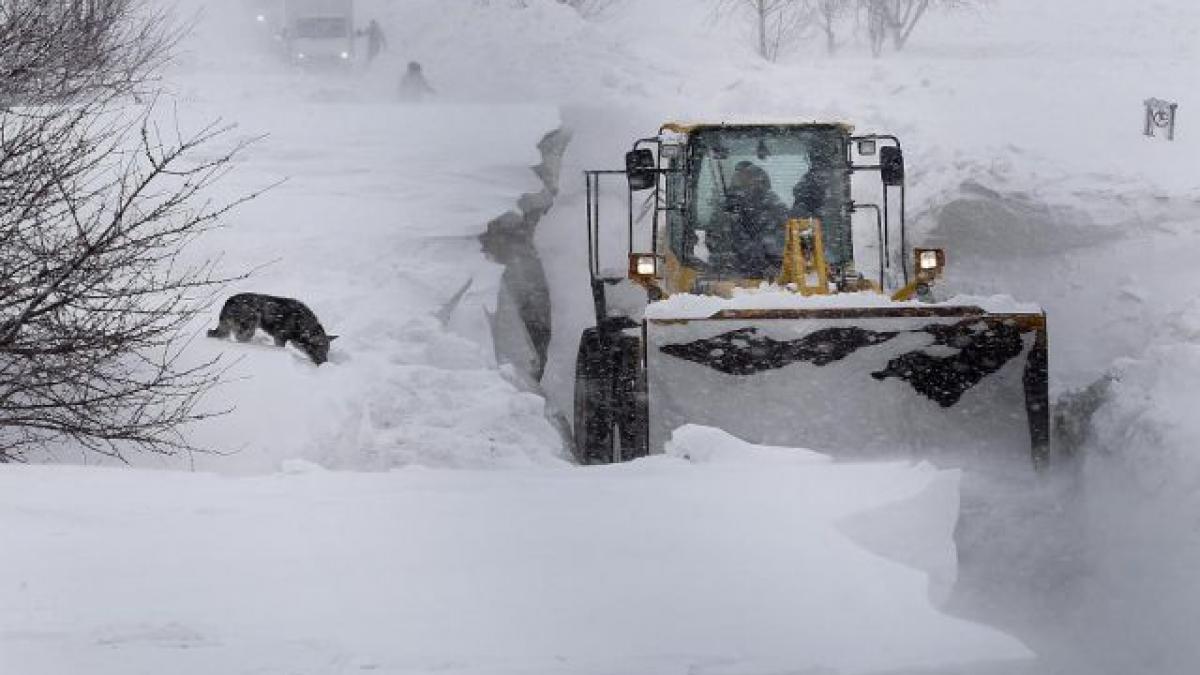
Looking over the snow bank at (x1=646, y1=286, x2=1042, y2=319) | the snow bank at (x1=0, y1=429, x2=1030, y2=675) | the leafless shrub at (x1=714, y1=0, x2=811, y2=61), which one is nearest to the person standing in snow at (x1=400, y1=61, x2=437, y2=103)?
the leafless shrub at (x1=714, y1=0, x2=811, y2=61)

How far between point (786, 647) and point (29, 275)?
4608 mm

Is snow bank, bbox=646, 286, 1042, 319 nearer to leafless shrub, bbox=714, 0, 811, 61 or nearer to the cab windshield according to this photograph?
the cab windshield

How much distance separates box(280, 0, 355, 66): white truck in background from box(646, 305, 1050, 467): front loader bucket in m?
28.2

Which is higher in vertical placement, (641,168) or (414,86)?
(414,86)

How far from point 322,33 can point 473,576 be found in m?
32.3

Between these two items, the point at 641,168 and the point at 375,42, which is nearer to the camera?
the point at 641,168

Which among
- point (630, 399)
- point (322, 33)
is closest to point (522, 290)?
point (630, 399)

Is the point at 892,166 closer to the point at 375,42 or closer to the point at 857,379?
the point at 857,379

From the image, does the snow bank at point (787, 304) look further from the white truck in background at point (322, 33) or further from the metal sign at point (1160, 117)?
the white truck in background at point (322, 33)

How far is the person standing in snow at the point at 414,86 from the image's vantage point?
1131 inches

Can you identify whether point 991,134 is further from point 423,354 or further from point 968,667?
point 968,667

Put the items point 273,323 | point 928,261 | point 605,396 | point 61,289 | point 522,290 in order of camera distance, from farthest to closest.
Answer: point 522,290 → point 273,323 → point 605,396 → point 928,261 → point 61,289

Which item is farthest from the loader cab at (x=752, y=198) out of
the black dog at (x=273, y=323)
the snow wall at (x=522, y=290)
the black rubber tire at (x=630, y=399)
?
the black dog at (x=273, y=323)

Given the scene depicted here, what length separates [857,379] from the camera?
7891mm
